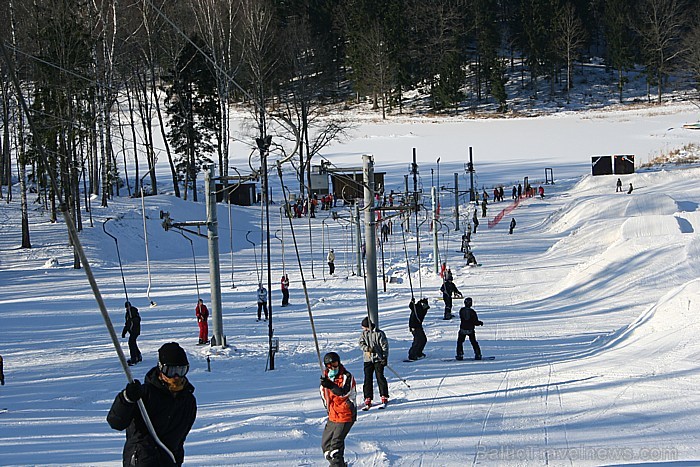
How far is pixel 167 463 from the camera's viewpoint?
15.5ft

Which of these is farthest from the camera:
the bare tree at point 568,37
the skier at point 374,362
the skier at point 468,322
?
the bare tree at point 568,37

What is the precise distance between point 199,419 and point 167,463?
17.9 ft

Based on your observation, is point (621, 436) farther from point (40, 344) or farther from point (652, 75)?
point (652, 75)

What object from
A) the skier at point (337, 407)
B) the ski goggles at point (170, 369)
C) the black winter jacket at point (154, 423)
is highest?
the ski goggles at point (170, 369)

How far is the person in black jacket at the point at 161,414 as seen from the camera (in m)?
4.63

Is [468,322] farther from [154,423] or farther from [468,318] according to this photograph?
[154,423]

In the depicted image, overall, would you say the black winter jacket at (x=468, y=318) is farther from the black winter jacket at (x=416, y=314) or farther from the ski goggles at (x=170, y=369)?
the ski goggles at (x=170, y=369)

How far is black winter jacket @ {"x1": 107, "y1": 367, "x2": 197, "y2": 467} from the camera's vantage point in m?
4.62

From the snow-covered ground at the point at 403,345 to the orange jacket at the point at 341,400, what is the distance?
1.08 metres

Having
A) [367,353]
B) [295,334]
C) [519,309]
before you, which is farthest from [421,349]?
[519,309]

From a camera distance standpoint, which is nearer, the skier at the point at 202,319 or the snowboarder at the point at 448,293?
the skier at the point at 202,319

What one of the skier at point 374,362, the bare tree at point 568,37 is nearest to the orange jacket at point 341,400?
the skier at point 374,362

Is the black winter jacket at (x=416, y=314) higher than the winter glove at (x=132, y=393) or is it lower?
lower

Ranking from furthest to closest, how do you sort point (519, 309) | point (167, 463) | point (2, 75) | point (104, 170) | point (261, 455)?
point (104, 170), point (2, 75), point (519, 309), point (261, 455), point (167, 463)
